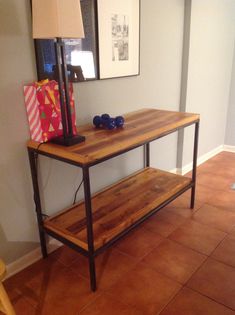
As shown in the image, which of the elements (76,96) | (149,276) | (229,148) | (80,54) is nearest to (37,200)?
(76,96)

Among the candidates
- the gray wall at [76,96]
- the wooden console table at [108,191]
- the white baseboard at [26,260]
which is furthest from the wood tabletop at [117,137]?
the white baseboard at [26,260]

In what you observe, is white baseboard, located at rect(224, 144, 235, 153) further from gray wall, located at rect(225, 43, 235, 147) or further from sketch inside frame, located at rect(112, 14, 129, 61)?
sketch inside frame, located at rect(112, 14, 129, 61)

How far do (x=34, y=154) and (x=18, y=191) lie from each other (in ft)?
0.78

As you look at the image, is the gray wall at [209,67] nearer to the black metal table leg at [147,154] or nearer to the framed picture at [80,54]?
the black metal table leg at [147,154]

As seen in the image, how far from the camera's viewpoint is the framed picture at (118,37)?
6.15 feet

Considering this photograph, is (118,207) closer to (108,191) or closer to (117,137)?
(108,191)

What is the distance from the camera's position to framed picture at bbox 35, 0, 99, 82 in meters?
1.58

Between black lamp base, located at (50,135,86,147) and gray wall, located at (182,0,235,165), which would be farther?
gray wall, located at (182,0,235,165)

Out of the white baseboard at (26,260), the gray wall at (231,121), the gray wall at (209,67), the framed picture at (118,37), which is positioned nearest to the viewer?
the white baseboard at (26,260)

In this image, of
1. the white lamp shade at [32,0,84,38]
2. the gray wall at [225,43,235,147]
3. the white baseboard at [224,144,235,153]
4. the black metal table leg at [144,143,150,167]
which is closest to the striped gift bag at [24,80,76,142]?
the white lamp shade at [32,0,84,38]

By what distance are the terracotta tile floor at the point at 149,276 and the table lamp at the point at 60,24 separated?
A: 821 millimetres

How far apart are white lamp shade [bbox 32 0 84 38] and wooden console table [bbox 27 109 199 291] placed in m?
0.53

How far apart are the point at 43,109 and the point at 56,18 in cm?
43

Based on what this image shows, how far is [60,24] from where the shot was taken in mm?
1285
